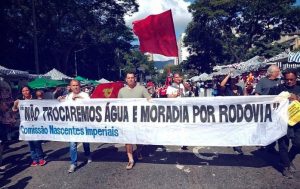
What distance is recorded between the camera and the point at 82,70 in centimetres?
5425

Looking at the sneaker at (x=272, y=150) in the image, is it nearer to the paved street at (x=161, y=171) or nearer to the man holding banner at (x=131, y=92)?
the paved street at (x=161, y=171)

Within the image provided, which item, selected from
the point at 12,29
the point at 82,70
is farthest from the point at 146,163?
the point at 82,70

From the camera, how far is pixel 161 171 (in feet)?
21.0

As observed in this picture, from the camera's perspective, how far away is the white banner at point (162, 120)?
20.4 ft

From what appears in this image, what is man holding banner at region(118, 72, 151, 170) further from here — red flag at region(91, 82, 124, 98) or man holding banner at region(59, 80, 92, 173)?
red flag at region(91, 82, 124, 98)

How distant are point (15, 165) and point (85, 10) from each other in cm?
2963

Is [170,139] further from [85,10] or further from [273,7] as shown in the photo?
[273,7]

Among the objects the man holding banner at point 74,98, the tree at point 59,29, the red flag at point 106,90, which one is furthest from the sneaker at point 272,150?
the tree at point 59,29

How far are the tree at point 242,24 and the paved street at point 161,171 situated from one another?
37226mm

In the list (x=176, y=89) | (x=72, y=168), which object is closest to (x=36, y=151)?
(x=72, y=168)

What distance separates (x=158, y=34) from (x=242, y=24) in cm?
4004

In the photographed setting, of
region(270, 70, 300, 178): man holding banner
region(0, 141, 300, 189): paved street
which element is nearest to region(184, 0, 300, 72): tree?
region(0, 141, 300, 189): paved street

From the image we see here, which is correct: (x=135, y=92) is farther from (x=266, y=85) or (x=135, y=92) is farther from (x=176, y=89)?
(x=266, y=85)

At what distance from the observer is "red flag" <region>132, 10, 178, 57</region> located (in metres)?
7.80
